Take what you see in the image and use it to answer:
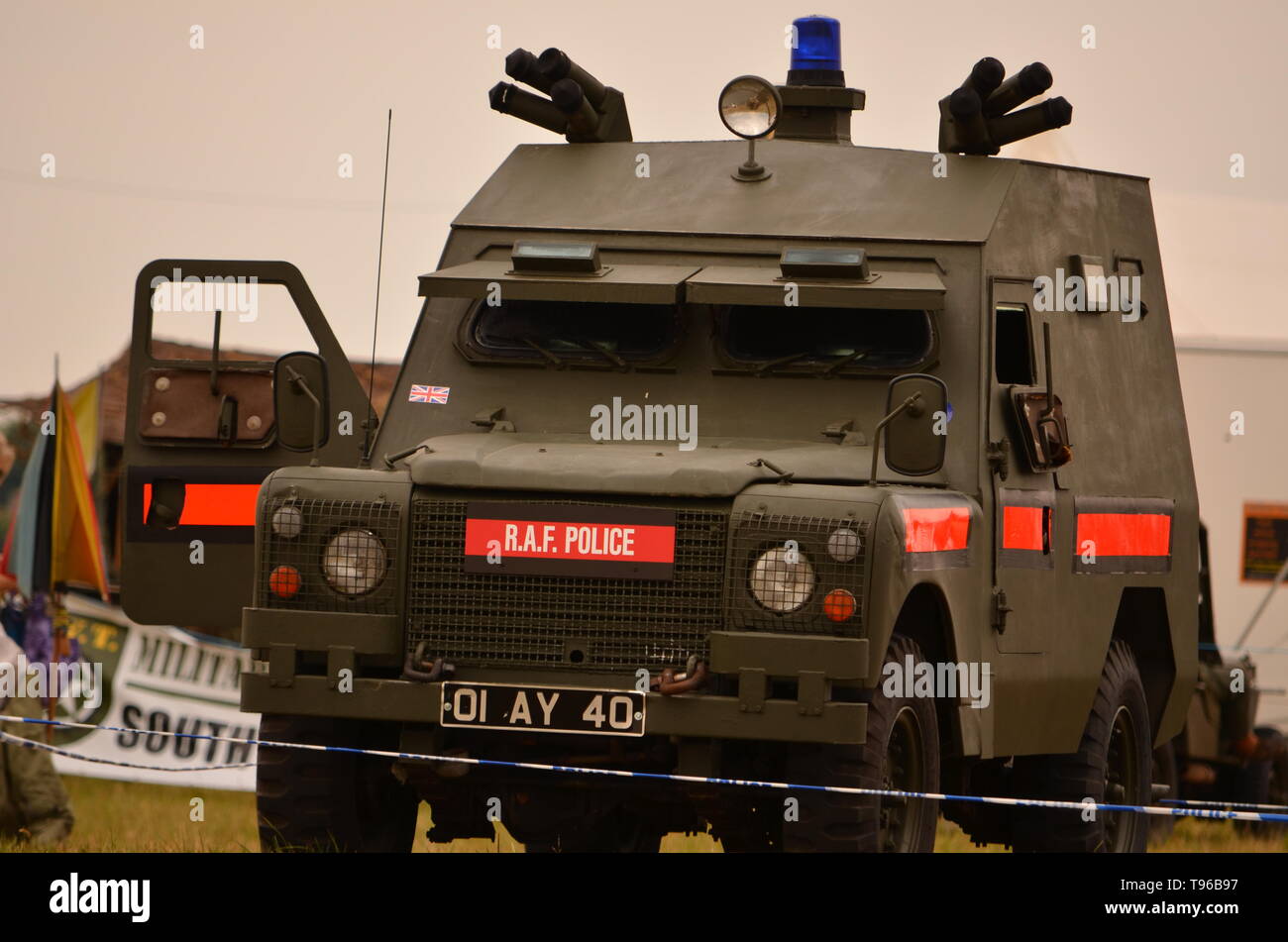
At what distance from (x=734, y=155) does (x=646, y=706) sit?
10.5 ft

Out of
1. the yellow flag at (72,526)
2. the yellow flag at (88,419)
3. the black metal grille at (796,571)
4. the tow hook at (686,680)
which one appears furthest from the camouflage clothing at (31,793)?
the black metal grille at (796,571)

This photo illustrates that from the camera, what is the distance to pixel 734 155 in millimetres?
11531

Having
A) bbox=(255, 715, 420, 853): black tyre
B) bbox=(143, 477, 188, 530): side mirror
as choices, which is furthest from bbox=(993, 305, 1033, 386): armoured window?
bbox=(143, 477, 188, 530): side mirror

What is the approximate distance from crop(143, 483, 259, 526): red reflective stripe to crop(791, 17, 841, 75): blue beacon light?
10.2 ft

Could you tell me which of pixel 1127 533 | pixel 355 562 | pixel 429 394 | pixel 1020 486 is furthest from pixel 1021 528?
pixel 355 562

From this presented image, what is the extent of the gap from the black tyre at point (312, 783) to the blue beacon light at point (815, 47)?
3.95 m

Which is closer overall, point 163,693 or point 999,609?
point 999,609

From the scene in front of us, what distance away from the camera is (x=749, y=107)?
36.4ft

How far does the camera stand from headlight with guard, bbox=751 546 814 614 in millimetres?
9039

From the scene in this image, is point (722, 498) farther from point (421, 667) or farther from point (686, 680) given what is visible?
point (421, 667)

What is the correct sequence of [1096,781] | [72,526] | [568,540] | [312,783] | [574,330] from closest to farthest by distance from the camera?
1. [568,540]
2. [312,783]
3. [574,330]
4. [1096,781]
5. [72,526]

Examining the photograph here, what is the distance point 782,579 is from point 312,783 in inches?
72.4
